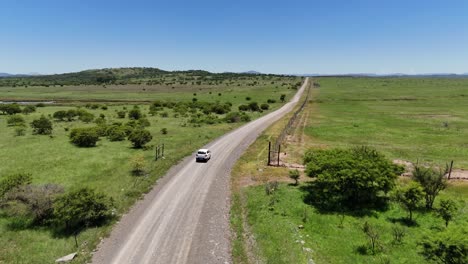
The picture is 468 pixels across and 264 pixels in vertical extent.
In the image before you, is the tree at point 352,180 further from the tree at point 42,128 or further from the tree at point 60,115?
the tree at point 60,115

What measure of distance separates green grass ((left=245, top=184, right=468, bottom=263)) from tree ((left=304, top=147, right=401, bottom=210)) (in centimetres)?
171

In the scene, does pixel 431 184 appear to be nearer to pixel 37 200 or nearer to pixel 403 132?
pixel 37 200

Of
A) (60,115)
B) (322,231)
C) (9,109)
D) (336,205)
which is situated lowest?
(322,231)

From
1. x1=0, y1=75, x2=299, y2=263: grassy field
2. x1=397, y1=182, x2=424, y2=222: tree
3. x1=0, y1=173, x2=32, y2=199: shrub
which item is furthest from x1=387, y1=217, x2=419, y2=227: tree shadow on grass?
x1=0, y1=173, x2=32, y2=199: shrub

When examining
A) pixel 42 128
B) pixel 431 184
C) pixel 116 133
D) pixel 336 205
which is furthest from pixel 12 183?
pixel 42 128

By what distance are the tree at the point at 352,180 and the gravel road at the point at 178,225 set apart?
881 centimetres

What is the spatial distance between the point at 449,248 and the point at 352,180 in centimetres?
1007

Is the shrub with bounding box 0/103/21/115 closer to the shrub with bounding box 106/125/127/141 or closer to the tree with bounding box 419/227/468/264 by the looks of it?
the shrub with bounding box 106/125/127/141

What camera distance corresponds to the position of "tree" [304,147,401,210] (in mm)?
27578

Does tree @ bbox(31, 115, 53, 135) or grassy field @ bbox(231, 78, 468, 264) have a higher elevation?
tree @ bbox(31, 115, 53, 135)

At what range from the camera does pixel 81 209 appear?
24.2 meters

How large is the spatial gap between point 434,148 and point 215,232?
142 feet

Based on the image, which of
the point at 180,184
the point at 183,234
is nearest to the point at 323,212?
the point at 183,234

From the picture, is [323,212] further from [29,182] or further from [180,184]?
[29,182]
